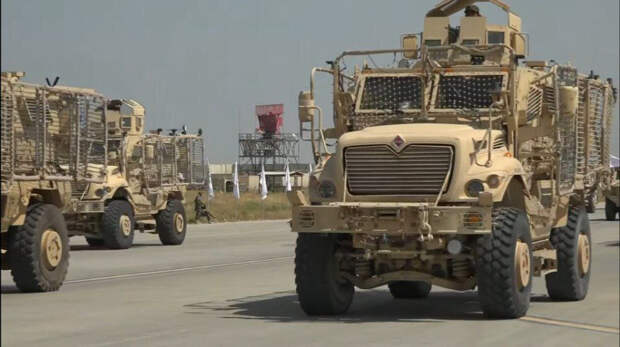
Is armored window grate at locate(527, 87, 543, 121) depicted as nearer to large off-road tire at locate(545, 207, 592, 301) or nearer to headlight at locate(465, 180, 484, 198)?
large off-road tire at locate(545, 207, 592, 301)

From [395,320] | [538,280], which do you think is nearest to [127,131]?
[538,280]

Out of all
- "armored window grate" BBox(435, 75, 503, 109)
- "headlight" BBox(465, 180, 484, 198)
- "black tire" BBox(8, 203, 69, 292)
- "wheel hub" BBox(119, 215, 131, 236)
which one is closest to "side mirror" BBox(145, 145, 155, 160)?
"wheel hub" BBox(119, 215, 131, 236)

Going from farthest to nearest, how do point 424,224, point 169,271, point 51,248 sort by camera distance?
point 169,271 → point 51,248 → point 424,224

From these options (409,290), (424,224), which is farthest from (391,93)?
(409,290)

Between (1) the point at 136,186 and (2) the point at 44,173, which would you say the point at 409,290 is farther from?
(1) the point at 136,186

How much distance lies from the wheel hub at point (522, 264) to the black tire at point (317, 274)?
1884 millimetres

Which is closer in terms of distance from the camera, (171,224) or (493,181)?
(493,181)

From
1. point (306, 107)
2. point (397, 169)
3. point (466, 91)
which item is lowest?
point (397, 169)

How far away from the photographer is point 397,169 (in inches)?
486

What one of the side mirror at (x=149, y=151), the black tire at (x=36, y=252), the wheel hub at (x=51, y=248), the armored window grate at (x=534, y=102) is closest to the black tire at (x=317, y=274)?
the armored window grate at (x=534, y=102)

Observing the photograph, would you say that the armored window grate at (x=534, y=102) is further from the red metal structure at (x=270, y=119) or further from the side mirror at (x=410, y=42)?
the red metal structure at (x=270, y=119)

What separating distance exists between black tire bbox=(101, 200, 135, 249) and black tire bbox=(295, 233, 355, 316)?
14.9 meters

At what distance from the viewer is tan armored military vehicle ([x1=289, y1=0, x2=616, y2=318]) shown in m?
12.1

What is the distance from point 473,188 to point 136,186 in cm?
1830
